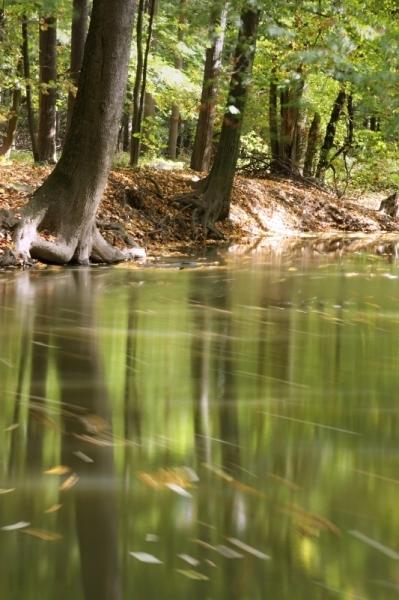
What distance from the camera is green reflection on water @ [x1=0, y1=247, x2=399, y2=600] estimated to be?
93.9 inches

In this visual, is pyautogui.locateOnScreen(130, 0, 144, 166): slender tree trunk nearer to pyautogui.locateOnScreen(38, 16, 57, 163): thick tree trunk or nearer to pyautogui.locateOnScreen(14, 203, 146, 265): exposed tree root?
pyautogui.locateOnScreen(38, 16, 57, 163): thick tree trunk

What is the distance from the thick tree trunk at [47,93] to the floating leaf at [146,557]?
16.1 m

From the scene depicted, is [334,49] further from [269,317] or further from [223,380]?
[223,380]

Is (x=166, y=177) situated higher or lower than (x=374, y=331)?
A: higher

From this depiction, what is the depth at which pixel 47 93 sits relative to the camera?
1738cm

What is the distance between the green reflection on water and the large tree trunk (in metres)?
3.13

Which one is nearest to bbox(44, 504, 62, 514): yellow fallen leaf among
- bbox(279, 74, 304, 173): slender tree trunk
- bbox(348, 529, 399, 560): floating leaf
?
bbox(348, 529, 399, 560): floating leaf

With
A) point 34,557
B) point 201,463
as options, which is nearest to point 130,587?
point 34,557

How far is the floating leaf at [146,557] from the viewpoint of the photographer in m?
2.43

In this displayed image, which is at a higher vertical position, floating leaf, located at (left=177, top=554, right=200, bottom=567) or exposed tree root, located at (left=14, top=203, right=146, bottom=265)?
exposed tree root, located at (left=14, top=203, right=146, bottom=265)

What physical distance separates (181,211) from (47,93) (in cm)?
517

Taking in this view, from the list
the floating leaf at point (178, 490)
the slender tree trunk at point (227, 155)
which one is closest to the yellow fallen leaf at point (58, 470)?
the floating leaf at point (178, 490)

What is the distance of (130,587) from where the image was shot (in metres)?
2.29

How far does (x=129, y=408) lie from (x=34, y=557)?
166 cm
